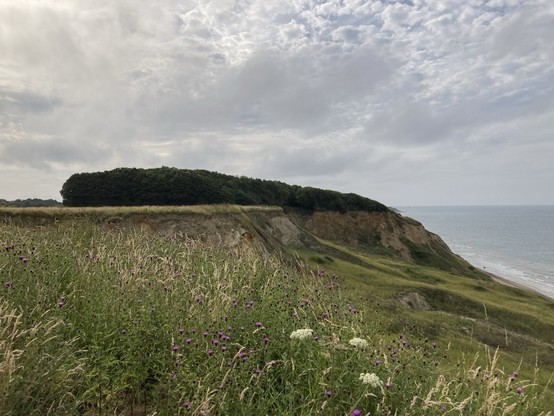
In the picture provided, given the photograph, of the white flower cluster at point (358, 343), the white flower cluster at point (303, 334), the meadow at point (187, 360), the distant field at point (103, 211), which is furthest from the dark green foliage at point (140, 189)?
the white flower cluster at point (358, 343)

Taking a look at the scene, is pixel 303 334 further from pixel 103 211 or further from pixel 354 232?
pixel 354 232

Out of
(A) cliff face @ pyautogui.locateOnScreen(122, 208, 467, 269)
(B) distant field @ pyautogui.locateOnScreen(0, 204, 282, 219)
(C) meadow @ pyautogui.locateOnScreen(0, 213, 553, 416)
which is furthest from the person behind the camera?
(A) cliff face @ pyautogui.locateOnScreen(122, 208, 467, 269)

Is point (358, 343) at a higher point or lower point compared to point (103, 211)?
lower

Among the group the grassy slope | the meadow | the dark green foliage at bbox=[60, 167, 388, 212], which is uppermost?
the dark green foliage at bbox=[60, 167, 388, 212]

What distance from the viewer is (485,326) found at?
85.1 feet

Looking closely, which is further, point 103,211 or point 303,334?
point 103,211

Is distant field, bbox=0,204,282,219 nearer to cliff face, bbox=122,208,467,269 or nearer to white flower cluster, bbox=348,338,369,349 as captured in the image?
cliff face, bbox=122,208,467,269

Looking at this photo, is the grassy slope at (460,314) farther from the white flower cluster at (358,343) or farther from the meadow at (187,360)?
the white flower cluster at (358,343)

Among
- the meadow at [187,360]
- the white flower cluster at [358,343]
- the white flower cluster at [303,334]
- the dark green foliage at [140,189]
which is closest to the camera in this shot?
the meadow at [187,360]

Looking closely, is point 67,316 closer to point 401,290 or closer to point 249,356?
point 249,356

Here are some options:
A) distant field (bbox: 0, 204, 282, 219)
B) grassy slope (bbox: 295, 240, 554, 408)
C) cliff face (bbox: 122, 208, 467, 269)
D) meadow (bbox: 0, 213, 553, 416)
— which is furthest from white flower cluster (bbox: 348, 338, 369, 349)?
cliff face (bbox: 122, 208, 467, 269)

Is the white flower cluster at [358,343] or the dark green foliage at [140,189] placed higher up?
the dark green foliage at [140,189]

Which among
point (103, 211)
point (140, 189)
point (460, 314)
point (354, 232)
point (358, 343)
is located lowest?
point (460, 314)

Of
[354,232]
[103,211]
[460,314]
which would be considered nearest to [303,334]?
[103,211]
